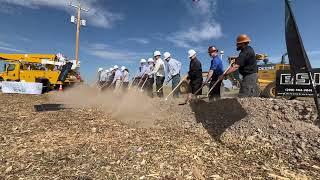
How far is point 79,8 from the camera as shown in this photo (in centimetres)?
3275

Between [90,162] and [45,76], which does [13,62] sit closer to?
[45,76]

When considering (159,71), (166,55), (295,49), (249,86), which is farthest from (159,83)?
(295,49)

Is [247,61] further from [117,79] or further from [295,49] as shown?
[117,79]

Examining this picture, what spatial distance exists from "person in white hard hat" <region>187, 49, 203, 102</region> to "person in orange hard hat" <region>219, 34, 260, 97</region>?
2670 mm

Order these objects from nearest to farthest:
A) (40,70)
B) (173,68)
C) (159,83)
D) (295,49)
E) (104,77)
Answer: (295,49) < (173,68) < (159,83) < (104,77) < (40,70)

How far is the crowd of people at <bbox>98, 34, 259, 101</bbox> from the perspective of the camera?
7.72 meters

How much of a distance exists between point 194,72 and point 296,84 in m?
3.62

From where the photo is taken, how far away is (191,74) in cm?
1070

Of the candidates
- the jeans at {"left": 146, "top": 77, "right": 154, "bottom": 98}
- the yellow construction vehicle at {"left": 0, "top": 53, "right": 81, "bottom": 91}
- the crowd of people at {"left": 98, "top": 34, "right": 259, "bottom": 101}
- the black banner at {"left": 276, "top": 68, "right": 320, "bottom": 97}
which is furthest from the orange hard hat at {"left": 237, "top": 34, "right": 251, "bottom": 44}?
the yellow construction vehicle at {"left": 0, "top": 53, "right": 81, "bottom": 91}

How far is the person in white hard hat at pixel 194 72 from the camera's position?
10.6m

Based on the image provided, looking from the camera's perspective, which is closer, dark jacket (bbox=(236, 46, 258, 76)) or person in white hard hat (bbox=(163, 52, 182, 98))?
dark jacket (bbox=(236, 46, 258, 76))

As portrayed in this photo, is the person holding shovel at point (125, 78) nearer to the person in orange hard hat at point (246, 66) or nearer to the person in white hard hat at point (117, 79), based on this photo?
the person in white hard hat at point (117, 79)

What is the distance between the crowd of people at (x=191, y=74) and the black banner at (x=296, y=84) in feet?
8.89

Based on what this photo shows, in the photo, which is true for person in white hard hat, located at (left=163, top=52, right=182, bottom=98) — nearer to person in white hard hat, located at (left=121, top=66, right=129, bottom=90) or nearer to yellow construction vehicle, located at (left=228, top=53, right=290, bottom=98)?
yellow construction vehicle, located at (left=228, top=53, right=290, bottom=98)
